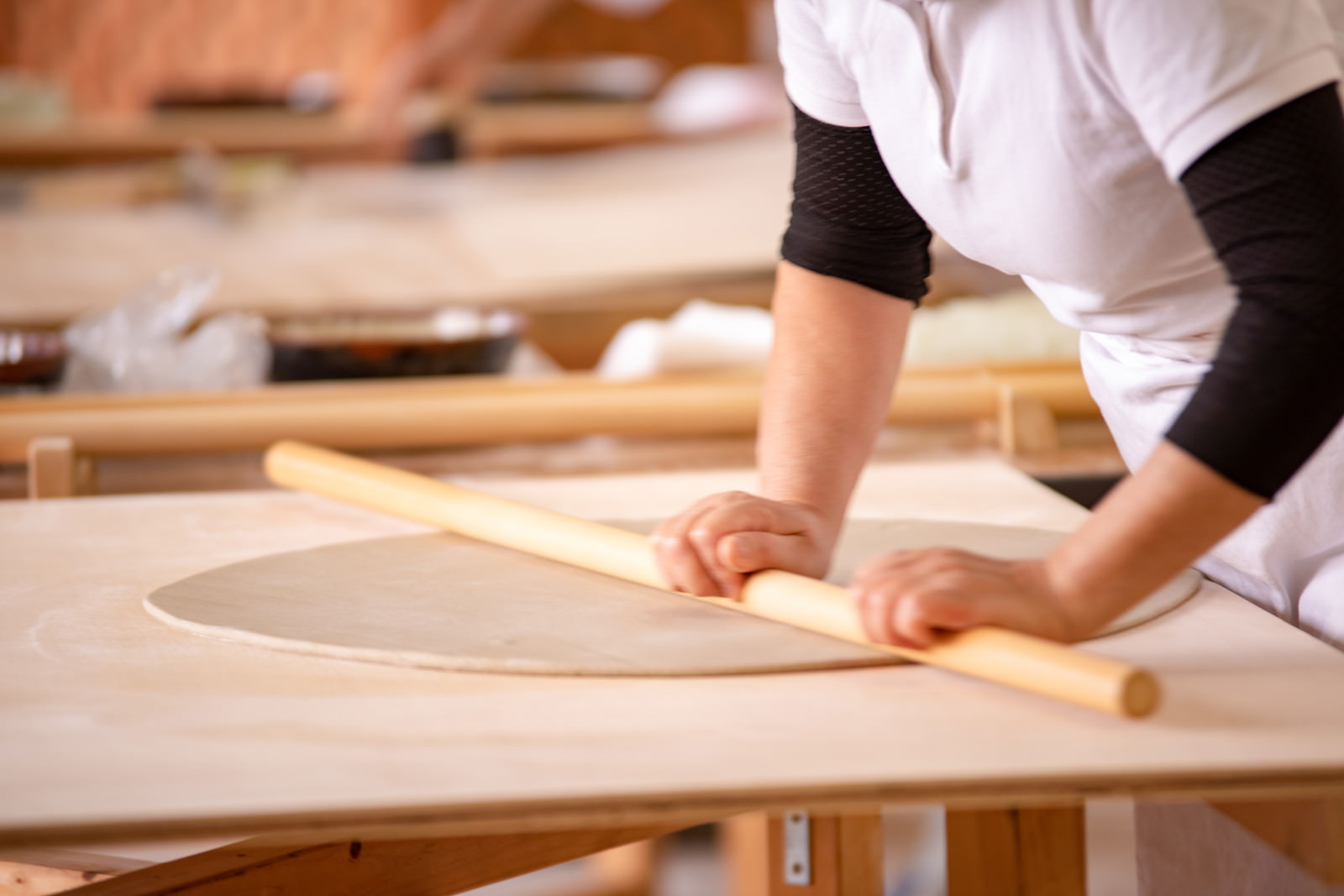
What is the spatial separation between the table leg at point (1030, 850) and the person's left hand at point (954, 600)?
0.09 m

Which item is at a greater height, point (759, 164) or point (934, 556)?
point (759, 164)

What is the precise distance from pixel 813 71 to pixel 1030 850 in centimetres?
47

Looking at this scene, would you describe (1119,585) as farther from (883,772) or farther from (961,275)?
(961,275)

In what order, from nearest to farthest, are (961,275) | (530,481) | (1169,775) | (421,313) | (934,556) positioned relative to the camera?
1. (1169,775)
2. (934,556)
3. (530,481)
4. (421,313)
5. (961,275)

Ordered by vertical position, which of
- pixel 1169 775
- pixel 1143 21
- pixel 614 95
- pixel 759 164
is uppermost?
pixel 614 95

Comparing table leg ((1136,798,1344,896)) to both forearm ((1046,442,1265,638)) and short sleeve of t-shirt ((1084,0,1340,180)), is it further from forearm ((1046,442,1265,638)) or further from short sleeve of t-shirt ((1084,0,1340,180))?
short sleeve of t-shirt ((1084,0,1340,180))

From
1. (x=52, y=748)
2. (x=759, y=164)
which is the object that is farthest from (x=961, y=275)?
(x=52, y=748)

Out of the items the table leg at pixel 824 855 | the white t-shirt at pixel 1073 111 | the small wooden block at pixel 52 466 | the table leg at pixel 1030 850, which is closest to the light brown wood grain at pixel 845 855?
the table leg at pixel 824 855

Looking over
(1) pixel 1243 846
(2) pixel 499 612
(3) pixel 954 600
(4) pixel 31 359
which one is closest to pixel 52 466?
(4) pixel 31 359

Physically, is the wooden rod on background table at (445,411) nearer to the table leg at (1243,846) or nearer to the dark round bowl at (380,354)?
the dark round bowl at (380,354)

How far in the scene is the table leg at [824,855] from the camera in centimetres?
81

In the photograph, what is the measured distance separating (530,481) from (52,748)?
619 millimetres

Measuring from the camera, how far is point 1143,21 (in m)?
0.59

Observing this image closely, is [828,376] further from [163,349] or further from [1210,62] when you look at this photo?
[163,349]
